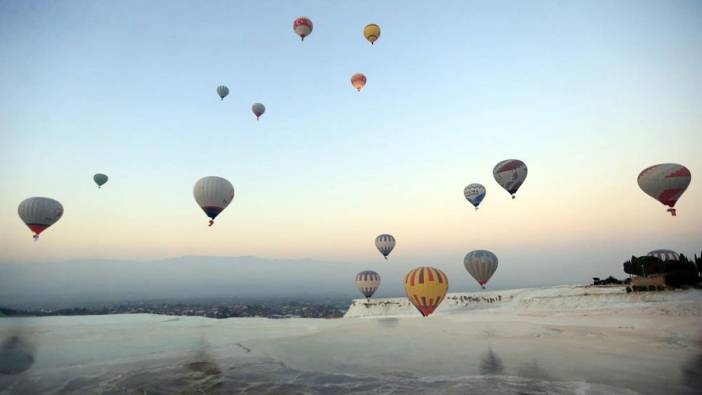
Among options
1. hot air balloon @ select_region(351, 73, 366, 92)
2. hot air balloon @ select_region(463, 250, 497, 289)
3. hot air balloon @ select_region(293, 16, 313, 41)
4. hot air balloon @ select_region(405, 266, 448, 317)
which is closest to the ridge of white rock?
hot air balloon @ select_region(463, 250, 497, 289)

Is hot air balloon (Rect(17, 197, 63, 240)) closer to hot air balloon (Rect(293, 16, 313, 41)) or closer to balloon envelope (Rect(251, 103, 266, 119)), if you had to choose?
balloon envelope (Rect(251, 103, 266, 119))

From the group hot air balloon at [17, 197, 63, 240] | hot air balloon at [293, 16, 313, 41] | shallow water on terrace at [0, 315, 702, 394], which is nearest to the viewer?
shallow water on terrace at [0, 315, 702, 394]

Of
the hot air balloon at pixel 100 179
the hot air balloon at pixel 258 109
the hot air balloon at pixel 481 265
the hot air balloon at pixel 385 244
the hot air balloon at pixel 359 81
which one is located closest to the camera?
the hot air balloon at pixel 481 265

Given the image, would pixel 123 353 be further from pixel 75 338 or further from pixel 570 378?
pixel 570 378

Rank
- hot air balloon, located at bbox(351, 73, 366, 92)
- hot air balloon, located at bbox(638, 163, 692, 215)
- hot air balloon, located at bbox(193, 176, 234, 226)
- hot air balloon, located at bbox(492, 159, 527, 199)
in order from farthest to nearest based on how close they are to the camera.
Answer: hot air balloon, located at bbox(351, 73, 366, 92) < hot air balloon, located at bbox(492, 159, 527, 199) < hot air balloon, located at bbox(193, 176, 234, 226) < hot air balloon, located at bbox(638, 163, 692, 215)

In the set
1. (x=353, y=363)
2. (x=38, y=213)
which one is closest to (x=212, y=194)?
(x=38, y=213)

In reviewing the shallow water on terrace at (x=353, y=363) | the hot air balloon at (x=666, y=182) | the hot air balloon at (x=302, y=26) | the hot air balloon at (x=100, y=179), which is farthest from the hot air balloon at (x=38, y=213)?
the hot air balloon at (x=666, y=182)

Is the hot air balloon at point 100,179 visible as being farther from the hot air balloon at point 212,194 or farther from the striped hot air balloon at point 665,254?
the striped hot air balloon at point 665,254
